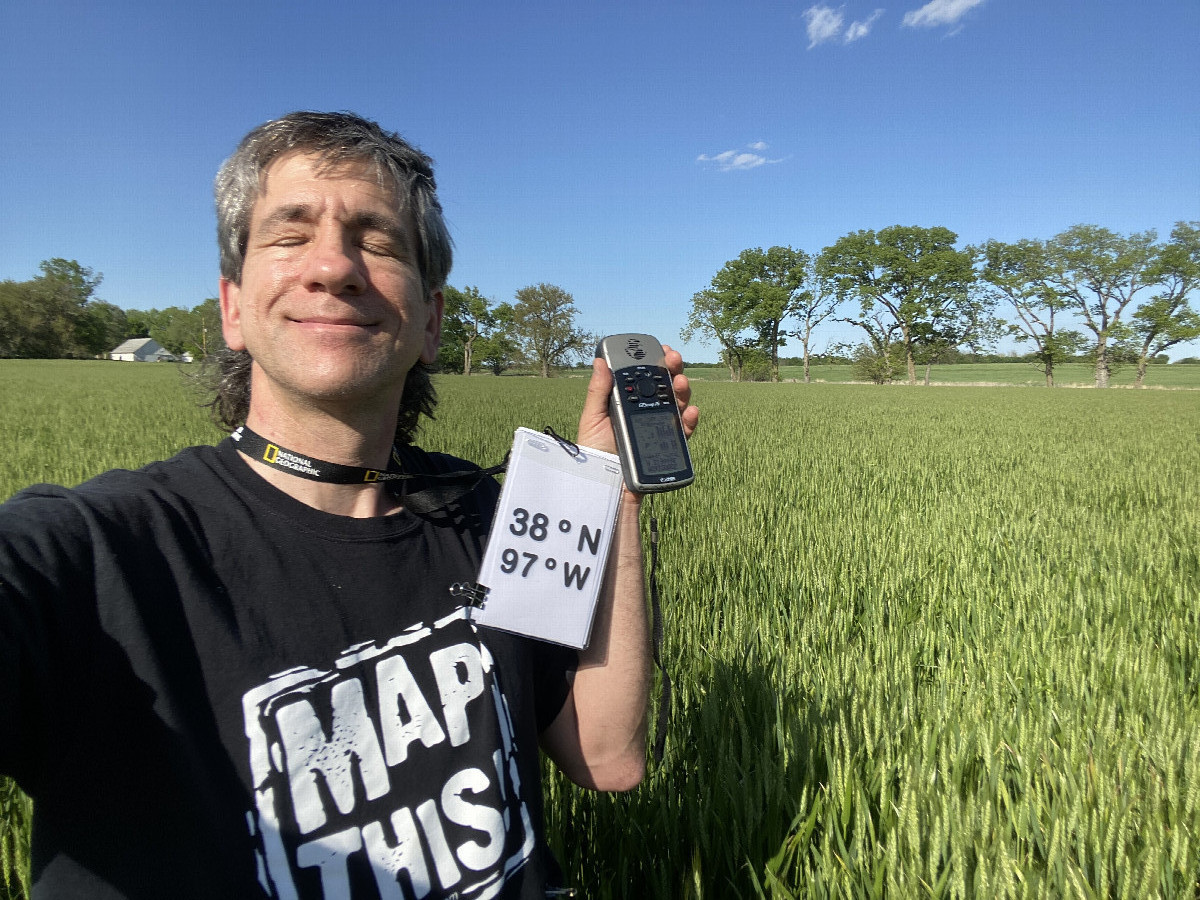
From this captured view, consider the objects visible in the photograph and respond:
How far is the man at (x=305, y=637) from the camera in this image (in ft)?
2.48

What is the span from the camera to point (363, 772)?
0.91m

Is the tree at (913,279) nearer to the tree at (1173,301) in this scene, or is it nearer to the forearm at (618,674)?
the tree at (1173,301)

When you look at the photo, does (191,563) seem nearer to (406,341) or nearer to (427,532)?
(427,532)

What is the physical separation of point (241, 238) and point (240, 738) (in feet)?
2.80

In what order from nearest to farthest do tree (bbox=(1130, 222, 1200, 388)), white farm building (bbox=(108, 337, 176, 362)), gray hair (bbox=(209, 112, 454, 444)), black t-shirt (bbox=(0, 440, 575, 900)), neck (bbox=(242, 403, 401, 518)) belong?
black t-shirt (bbox=(0, 440, 575, 900)) < neck (bbox=(242, 403, 401, 518)) < gray hair (bbox=(209, 112, 454, 444)) < tree (bbox=(1130, 222, 1200, 388)) < white farm building (bbox=(108, 337, 176, 362))

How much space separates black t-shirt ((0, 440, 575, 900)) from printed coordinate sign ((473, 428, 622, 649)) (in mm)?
64

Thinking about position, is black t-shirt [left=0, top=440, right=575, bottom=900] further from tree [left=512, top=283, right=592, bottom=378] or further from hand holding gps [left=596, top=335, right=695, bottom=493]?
tree [left=512, top=283, right=592, bottom=378]

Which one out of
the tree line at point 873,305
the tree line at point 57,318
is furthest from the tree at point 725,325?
the tree line at point 57,318

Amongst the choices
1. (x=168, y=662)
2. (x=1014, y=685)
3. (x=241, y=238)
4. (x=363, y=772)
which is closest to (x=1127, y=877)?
(x=1014, y=685)

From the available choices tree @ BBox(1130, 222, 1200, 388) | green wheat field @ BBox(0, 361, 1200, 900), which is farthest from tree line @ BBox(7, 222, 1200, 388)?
green wheat field @ BBox(0, 361, 1200, 900)

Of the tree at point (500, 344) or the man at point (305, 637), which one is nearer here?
the man at point (305, 637)

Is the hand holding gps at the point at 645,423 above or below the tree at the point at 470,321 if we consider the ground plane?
below

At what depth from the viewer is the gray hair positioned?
1.17m

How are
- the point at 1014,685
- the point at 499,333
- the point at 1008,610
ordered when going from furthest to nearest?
the point at 499,333
the point at 1008,610
the point at 1014,685
